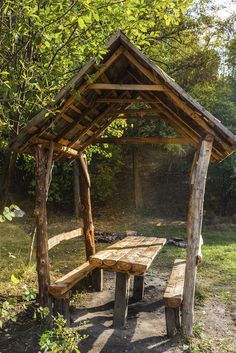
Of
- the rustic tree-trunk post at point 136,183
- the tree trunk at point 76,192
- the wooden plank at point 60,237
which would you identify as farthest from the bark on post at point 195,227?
the rustic tree-trunk post at point 136,183

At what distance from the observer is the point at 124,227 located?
14500 mm

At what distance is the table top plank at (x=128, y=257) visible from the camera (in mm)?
4637

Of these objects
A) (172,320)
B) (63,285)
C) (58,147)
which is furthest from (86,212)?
(172,320)

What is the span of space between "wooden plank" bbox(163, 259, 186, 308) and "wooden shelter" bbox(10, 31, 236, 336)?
19 cm

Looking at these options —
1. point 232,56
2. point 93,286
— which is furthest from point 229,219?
point 93,286

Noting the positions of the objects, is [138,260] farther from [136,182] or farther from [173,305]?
[136,182]

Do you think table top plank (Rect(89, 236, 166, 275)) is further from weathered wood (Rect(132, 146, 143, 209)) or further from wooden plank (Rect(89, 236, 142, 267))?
weathered wood (Rect(132, 146, 143, 209))

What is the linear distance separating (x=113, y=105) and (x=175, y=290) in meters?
3.50

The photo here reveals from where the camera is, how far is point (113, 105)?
651 centimetres

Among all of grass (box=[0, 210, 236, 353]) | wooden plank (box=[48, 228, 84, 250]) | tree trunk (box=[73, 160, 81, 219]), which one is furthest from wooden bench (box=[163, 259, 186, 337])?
tree trunk (box=[73, 160, 81, 219])

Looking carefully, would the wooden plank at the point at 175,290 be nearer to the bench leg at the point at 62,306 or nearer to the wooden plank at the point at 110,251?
the wooden plank at the point at 110,251

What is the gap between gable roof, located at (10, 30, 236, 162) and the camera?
450 centimetres

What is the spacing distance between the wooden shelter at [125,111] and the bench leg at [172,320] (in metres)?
0.15

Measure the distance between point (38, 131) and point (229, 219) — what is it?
41.3 ft
